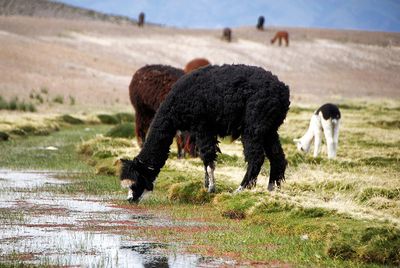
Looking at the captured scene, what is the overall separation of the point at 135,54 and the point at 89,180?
6968 cm

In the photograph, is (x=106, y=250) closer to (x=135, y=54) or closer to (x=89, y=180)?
(x=89, y=180)

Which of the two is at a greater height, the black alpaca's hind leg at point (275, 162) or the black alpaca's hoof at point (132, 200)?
Answer: the black alpaca's hind leg at point (275, 162)

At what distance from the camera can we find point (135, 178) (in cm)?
1580

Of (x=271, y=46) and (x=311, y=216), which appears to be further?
(x=271, y=46)

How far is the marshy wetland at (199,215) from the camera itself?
434 inches

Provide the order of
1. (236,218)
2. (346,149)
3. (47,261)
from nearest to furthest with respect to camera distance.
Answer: (47,261), (236,218), (346,149)

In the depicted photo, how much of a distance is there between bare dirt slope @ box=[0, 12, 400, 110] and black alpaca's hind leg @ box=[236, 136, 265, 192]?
34.8 m

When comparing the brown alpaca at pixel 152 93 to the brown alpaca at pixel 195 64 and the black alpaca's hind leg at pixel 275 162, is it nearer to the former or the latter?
the black alpaca's hind leg at pixel 275 162

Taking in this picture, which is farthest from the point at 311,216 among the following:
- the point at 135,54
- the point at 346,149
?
the point at 135,54

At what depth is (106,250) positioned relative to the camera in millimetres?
11359

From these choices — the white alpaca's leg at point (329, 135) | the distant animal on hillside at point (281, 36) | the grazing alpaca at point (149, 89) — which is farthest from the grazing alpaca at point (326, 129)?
the distant animal on hillside at point (281, 36)

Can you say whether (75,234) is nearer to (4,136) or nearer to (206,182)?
(206,182)

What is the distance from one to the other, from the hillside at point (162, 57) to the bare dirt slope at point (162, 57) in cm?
8

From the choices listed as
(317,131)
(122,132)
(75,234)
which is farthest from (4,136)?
(75,234)
